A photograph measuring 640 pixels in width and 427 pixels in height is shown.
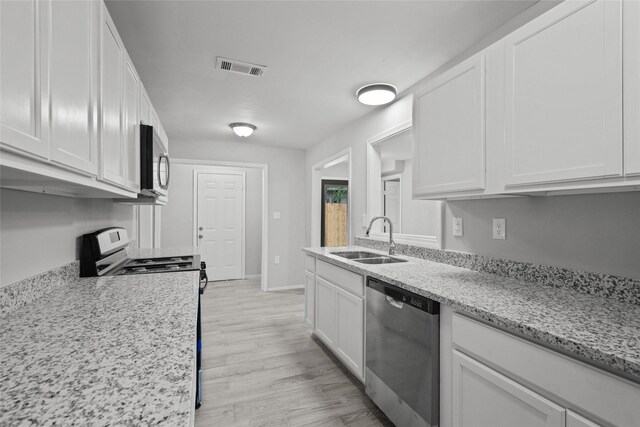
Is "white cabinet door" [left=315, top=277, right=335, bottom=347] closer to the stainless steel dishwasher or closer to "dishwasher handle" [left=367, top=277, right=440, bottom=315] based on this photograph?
the stainless steel dishwasher

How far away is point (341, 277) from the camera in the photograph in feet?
7.66

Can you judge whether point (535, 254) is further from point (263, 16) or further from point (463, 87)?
point (263, 16)

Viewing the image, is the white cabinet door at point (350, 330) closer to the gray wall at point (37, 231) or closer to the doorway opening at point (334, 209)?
the gray wall at point (37, 231)

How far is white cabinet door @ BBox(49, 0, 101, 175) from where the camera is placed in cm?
83

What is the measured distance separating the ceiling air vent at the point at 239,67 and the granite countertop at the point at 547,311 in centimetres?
173

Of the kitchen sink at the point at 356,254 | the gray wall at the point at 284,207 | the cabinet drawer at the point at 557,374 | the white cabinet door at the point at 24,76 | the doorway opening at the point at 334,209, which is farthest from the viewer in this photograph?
the doorway opening at the point at 334,209

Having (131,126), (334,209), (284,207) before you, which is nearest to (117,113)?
(131,126)

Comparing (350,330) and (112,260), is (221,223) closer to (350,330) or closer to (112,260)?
(112,260)

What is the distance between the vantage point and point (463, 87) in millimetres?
1654

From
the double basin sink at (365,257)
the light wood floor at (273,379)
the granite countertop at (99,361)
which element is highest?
the granite countertop at (99,361)

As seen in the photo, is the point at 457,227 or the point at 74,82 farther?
the point at 457,227

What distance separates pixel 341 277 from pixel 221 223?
3.83 m

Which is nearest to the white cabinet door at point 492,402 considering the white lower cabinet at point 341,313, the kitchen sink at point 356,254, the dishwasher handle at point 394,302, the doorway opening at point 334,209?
the dishwasher handle at point 394,302

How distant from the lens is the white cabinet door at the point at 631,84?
3.19 ft
